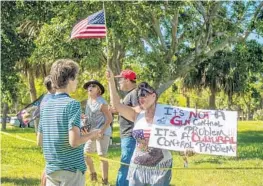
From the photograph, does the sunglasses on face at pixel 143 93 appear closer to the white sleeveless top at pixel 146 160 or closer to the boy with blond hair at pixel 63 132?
the white sleeveless top at pixel 146 160

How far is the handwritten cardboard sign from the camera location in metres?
5.45

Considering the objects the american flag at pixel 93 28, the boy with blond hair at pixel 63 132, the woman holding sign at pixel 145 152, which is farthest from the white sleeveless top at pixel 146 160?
the american flag at pixel 93 28

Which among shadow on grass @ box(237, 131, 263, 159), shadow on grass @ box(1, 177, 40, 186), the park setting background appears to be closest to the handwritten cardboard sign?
shadow on grass @ box(1, 177, 40, 186)

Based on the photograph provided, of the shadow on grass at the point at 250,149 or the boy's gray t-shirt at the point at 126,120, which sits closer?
the boy's gray t-shirt at the point at 126,120

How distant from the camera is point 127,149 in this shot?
6844 millimetres

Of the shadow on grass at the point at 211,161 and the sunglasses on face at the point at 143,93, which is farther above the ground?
the sunglasses on face at the point at 143,93

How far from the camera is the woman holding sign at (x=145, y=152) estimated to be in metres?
5.08

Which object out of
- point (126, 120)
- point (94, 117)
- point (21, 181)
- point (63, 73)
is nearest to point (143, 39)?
point (21, 181)

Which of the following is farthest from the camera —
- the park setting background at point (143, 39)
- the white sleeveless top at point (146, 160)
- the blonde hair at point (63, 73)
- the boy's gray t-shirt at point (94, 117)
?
the park setting background at point (143, 39)

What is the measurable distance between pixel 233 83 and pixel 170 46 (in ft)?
56.1

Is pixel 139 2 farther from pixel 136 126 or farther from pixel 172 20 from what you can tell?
pixel 136 126

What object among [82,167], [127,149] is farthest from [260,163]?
[82,167]

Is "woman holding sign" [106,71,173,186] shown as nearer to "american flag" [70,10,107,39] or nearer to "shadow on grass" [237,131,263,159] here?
"american flag" [70,10,107,39]

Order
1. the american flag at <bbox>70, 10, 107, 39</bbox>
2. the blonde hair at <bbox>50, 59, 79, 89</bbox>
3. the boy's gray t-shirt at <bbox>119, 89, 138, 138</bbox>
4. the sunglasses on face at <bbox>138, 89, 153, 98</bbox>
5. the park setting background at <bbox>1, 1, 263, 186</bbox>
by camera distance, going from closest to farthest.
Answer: the blonde hair at <bbox>50, 59, 79, 89</bbox> → the sunglasses on face at <bbox>138, 89, 153, 98</bbox> → the boy's gray t-shirt at <bbox>119, 89, 138, 138</bbox> → the american flag at <bbox>70, 10, 107, 39</bbox> → the park setting background at <bbox>1, 1, 263, 186</bbox>
